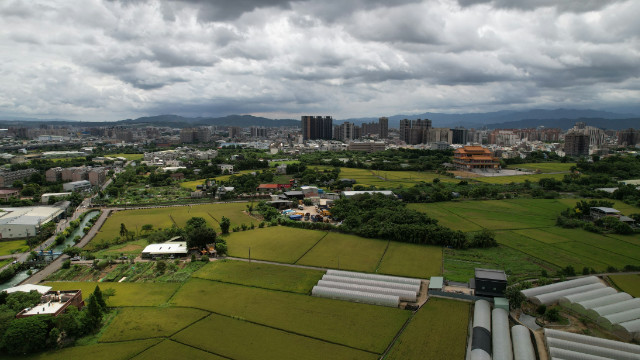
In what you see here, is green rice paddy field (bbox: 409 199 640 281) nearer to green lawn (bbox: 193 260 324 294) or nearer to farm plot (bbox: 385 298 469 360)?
farm plot (bbox: 385 298 469 360)

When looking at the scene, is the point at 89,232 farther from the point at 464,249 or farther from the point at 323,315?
the point at 464,249

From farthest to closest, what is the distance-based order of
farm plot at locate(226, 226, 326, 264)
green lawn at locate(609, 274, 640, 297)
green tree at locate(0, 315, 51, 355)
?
farm plot at locate(226, 226, 326, 264), green lawn at locate(609, 274, 640, 297), green tree at locate(0, 315, 51, 355)

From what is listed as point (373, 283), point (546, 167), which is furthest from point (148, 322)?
point (546, 167)

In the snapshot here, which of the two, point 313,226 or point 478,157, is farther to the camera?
point 478,157

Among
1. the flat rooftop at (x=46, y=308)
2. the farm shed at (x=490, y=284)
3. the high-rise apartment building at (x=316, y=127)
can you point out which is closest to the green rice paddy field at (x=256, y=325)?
the farm shed at (x=490, y=284)

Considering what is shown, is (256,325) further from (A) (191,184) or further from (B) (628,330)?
(A) (191,184)

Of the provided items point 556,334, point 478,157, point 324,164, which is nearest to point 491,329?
point 556,334

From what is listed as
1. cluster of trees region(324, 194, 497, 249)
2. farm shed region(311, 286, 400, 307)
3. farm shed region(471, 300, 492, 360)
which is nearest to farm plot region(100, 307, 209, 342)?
farm shed region(311, 286, 400, 307)
